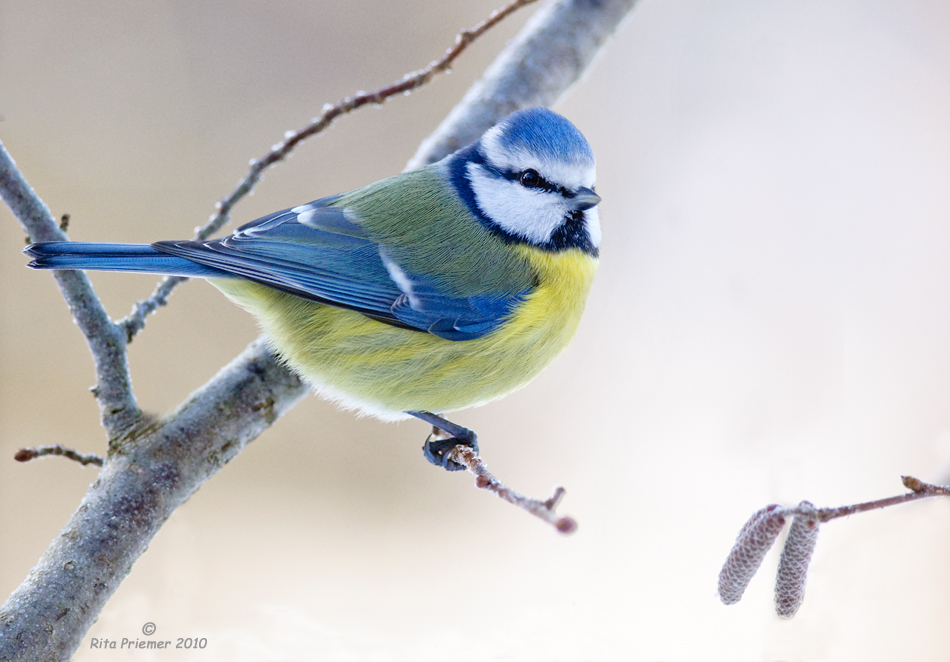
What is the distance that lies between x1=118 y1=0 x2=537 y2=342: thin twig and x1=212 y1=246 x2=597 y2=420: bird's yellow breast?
0.11 m

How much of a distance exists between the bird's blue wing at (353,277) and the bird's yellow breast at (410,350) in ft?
0.06

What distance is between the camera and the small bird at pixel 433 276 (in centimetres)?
109

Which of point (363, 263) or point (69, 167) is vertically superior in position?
point (69, 167)

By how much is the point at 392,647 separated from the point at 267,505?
27.7 inches

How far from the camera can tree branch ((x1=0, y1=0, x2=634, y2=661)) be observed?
781mm

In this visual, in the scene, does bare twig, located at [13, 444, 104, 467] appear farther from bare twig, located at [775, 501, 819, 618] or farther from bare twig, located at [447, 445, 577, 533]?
bare twig, located at [775, 501, 819, 618]

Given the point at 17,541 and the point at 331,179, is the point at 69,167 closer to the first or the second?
the point at 331,179

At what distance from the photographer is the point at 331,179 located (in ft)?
7.02

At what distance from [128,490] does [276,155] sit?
46cm

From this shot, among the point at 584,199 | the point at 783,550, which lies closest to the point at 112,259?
the point at 584,199

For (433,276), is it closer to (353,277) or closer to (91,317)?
(353,277)

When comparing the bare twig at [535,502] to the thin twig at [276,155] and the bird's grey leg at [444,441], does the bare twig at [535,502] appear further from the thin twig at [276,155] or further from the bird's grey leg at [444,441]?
the thin twig at [276,155]

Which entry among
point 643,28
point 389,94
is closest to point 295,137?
point 389,94

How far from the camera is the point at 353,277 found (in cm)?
112
